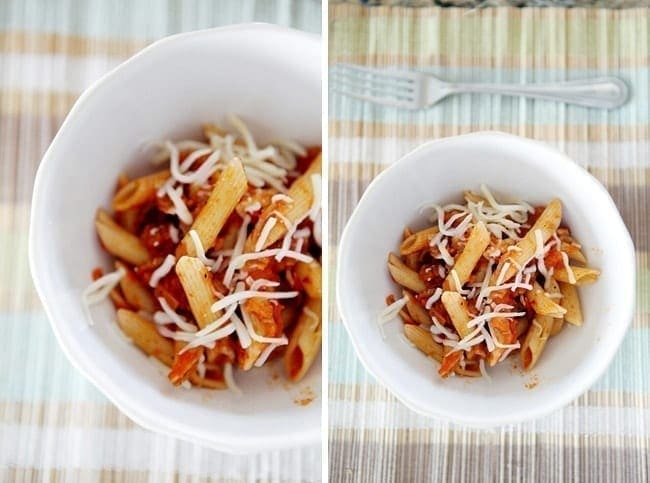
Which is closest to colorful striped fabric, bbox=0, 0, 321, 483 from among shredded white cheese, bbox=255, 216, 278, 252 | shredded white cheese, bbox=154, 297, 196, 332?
shredded white cheese, bbox=154, 297, 196, 332

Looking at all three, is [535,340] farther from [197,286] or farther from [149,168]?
[149,168]

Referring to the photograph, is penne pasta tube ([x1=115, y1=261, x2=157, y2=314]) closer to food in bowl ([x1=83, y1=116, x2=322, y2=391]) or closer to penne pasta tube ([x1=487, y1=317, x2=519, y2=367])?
food in bowl ([x1=83, y1=116, x2=322, y2=391])

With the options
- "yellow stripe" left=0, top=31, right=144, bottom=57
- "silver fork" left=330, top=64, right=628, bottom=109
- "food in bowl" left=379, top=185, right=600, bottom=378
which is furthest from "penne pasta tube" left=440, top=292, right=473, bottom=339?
"yellow stripe" left=0, top=31, right=144, bottom=57

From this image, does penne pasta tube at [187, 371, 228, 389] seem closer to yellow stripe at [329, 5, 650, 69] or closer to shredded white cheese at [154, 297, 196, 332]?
shredded white cheese at [154, 297, 196, 332]

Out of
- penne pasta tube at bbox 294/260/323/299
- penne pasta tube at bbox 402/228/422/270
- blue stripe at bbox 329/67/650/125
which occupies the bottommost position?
penne pasta tube at bbox 294/260/323/299

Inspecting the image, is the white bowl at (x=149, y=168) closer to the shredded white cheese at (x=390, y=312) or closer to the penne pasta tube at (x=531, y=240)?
the shredded white cheese at (x=390, y=312)

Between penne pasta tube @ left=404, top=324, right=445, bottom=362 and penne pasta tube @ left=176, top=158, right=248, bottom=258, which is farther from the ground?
penne pasta tube @ left=176, top=158, right=248, bottom=258
